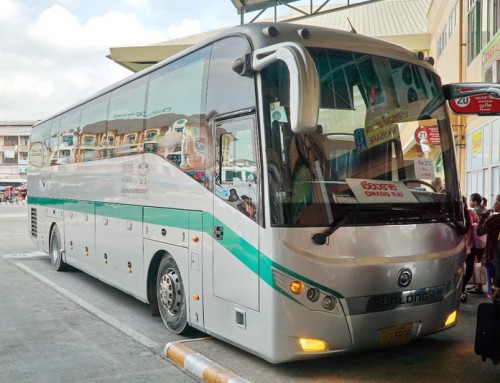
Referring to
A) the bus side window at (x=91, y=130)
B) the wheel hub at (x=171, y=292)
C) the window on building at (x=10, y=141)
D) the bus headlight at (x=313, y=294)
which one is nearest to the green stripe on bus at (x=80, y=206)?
the bus side window at (x=91, y=130)

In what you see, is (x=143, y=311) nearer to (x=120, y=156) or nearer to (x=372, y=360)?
(x=120, y=156)

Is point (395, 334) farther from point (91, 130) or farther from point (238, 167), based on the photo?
point (91, 130)

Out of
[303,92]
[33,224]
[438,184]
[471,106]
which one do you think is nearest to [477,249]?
[471,106]

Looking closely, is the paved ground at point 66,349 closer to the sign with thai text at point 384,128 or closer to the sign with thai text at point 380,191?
the sign with thai text at point 380,191

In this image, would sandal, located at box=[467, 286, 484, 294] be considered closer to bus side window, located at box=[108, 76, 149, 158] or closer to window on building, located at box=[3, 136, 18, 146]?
bus side window, located at box=[108, 76, 149, 158]

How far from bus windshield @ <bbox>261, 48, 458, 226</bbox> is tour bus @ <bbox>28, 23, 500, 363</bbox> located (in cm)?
1

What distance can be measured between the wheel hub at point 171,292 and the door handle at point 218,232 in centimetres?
121

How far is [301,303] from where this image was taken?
4723mm

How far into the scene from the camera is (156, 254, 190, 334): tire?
643cm

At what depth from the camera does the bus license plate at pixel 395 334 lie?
5.02 metres

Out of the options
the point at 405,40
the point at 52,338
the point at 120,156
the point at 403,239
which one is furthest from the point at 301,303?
the point at 405,40

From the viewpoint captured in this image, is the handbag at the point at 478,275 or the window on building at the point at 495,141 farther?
the window on building at the point at 495,141

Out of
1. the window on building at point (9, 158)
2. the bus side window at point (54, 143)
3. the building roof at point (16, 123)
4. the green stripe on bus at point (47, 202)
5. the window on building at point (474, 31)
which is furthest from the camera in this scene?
the window on building at point (9, 158)

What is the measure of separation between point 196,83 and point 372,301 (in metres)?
3.04
